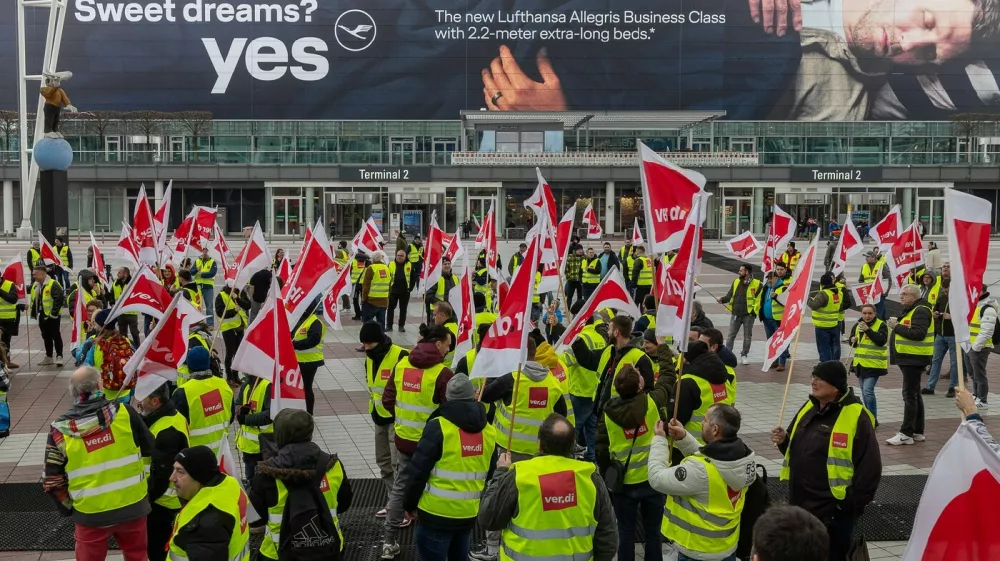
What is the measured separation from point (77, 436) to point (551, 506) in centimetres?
284

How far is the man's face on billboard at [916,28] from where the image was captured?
68750mm

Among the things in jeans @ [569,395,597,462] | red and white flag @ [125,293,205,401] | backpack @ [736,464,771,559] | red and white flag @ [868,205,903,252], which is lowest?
jeans @ [569,395,597,462]

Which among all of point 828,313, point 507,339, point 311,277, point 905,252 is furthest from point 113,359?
point 905,252

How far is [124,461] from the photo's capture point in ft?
19.6

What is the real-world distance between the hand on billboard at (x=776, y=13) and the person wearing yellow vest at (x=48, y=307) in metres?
60.8

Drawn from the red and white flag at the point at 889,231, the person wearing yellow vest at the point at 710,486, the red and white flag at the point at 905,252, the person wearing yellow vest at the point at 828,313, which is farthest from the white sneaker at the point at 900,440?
the red and white flag at the point at 889,231

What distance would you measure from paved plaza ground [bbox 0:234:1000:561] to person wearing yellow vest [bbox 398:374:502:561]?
2.99 m

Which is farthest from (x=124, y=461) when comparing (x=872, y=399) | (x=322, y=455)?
(x=872, y=399)

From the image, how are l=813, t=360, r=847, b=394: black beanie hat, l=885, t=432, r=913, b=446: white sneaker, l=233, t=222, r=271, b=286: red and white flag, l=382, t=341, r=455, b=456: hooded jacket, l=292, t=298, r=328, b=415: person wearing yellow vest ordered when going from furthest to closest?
1. l=233, t=222, r=271, b=286: red and white flag
2. l=885, t=432, r=913, b=446: white sneaker
3. l=292, t=298, r=328, b=415: person wearing yellow vest
4. l=382, t=341, r=455, b=456: hooded jacket
5. l=813, t=360, r=847, b=394: black beanie hat

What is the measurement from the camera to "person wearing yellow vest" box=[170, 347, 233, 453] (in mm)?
6996

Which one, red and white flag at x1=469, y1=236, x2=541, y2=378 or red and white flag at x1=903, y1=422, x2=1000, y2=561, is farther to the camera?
red and white flag at x1=469, y1=236, x2=541, y2=378

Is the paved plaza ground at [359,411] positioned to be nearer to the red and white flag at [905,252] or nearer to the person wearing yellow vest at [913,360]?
the person wearing yellow vest at [913,360]

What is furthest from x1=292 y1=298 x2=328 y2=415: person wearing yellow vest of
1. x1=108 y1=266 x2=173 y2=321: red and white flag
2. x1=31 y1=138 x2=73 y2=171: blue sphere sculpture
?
x1=31 y1=138 x2=73 y2=171: blue sphere sculpture

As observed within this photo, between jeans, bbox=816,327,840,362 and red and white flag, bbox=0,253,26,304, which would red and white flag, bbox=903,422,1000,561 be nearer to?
jeans, bbox=816,327,840,362
